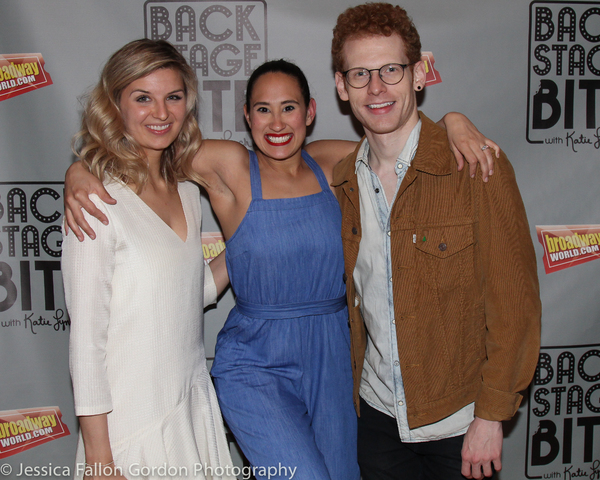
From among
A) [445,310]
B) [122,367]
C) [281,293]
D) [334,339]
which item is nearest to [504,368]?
[445,310]

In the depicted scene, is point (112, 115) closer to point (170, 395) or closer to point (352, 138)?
point (170, 395)

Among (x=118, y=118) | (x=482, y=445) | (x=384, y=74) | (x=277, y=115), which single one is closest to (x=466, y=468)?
(x=482, y=445)

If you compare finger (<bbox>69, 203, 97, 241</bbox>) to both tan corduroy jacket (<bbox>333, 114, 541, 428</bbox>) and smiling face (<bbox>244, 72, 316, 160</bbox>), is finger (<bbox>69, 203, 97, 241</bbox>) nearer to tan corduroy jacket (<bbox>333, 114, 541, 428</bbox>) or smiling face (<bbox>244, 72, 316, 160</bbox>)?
smiling face (<bbox>244, 72, 316, 160</bbox>)

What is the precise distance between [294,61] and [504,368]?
1.73 metres

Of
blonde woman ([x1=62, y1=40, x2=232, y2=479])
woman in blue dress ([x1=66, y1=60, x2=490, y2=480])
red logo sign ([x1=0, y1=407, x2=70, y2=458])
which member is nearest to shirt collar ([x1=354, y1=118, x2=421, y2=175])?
woman in blue dress ([x1=66, y1=60, x2=490, y2=480])

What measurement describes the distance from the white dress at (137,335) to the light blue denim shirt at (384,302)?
0.62 m

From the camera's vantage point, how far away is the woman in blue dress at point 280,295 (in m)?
1.78

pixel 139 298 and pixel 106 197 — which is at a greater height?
pixel 106 197

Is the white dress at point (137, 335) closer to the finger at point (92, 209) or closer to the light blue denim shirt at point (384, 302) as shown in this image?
the finger at point (92, 209)

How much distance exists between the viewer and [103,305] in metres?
1.48

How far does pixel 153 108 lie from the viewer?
65.5 inches

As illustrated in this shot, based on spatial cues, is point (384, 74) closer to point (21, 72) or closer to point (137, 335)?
point (137, 335)

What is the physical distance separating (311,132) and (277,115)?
2.08 feet

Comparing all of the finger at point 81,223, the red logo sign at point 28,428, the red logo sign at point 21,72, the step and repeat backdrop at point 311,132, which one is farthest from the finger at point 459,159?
the red logo sign at point 28,428
